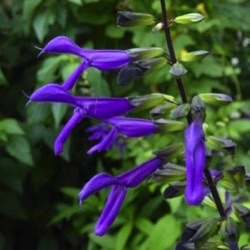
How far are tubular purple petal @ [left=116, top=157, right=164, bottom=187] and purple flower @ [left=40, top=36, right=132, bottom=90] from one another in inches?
6.0

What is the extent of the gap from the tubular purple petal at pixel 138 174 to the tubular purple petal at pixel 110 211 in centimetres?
1

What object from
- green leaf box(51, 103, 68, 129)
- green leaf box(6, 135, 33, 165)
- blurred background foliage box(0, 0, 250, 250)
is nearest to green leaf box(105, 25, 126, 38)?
blurred background foliage box(0, 0, 250, 250)

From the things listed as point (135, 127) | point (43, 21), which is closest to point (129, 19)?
point (135, 127)

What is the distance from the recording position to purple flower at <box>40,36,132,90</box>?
1216 millimetres

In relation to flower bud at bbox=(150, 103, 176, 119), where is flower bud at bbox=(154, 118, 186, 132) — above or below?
below

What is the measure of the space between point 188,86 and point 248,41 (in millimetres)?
469

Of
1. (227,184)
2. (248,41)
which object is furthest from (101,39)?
(227,184)

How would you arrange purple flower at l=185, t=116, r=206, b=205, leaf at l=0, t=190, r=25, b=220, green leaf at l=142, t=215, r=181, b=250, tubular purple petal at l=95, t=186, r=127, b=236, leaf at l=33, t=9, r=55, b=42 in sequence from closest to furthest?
purple flower at l=185, t=116, r=206, b=205
tubular purple petal at l=95, t=186, r=127, b=236
green leaf at l=142, t=215, r=181, b=250
leaf at l=33, t=9, r=55, b=42
leaf at l=0, t=190, r=25, b=220

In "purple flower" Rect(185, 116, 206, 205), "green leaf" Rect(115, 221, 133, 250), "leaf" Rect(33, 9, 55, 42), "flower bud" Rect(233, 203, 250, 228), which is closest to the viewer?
"purple flower" Rect(185, 116, 206, 205)

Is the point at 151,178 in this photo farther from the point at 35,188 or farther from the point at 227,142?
the point at 35,188

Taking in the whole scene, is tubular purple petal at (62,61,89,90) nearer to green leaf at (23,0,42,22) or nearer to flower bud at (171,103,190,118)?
flower bud at (171,103,190,118)

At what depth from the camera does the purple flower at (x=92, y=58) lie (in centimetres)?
122

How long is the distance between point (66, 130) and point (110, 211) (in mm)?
132

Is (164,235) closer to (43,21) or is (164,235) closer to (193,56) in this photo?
(43,21)
